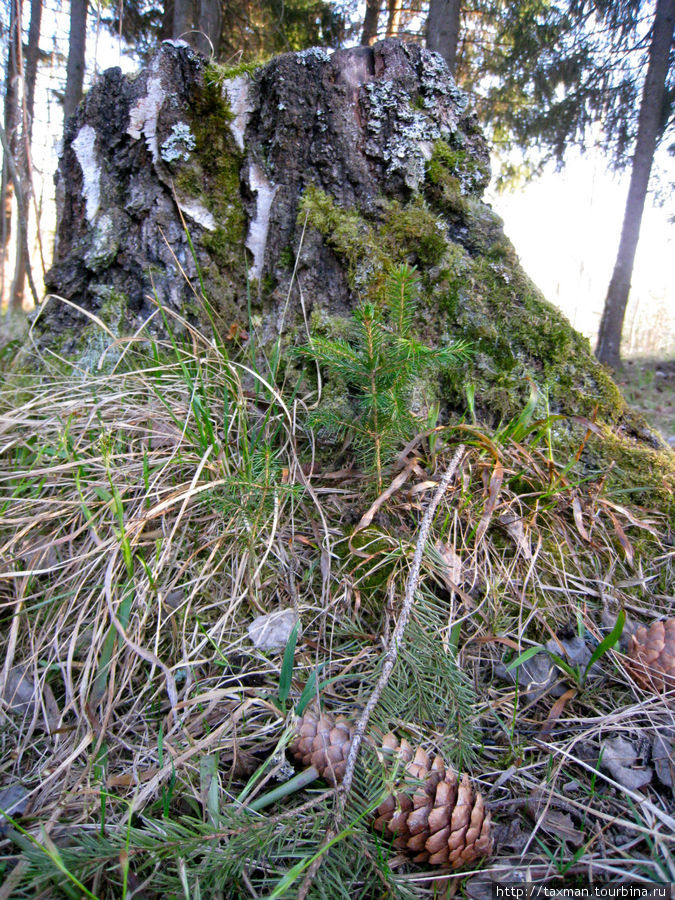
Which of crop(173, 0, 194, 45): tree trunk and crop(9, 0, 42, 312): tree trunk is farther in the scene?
crop(173, 0, 194, 45): tree trunk

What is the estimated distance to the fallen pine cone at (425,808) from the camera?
84cm

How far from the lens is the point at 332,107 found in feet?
5.87

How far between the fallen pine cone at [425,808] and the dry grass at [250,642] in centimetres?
5

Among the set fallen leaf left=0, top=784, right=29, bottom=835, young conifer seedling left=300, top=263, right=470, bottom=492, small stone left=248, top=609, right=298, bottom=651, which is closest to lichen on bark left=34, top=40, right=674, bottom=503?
young conifer seedling left=300, top=263, right=470, bottom=492

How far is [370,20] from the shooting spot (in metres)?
6.96

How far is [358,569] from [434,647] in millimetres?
309

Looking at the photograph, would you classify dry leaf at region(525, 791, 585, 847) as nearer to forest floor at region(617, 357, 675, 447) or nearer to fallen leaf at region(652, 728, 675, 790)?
fallen leaf at region(652, 728, 675, 790)

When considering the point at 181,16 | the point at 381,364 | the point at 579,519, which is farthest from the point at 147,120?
the point at 181,16

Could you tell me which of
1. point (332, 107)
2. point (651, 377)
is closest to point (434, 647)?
point (332, 107)

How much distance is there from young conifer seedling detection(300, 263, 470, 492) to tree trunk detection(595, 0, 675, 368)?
695 cm

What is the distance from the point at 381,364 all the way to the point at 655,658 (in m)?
0.98

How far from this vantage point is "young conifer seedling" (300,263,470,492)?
118cm

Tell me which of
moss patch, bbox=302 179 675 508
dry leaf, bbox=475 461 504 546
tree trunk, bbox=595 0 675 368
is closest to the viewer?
dry leaf, bbox=475 461 504 546

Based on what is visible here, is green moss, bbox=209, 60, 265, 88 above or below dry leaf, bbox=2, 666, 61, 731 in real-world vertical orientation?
above
